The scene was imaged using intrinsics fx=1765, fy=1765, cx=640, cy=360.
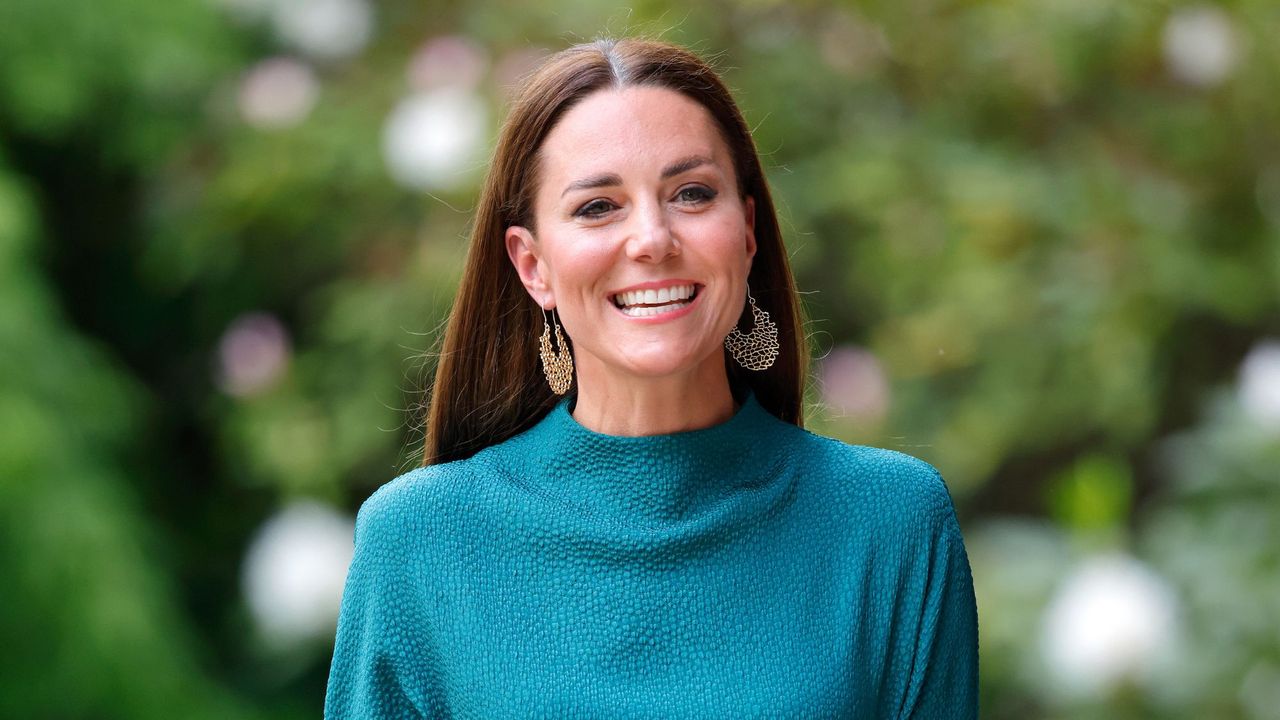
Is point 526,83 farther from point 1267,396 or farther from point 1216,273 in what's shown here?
point 1216,273

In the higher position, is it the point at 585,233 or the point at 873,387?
the point at 585,233

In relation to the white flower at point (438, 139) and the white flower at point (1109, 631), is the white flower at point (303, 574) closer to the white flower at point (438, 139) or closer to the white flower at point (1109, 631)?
the white flower at point (438, 139)

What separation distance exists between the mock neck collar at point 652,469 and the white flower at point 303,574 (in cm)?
265

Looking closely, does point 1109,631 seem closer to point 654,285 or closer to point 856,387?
point 856,387

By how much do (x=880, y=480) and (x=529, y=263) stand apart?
523mm

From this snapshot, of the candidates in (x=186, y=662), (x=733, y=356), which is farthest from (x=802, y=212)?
→ (x=733, y=356)

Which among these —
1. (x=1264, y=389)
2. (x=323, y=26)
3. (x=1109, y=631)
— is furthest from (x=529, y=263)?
(x=323, y=26)

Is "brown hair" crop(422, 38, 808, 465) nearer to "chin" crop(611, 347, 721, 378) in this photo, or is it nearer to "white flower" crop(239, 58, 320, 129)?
"chin" crop(611, 347, 721, 378)

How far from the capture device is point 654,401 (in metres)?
2.21

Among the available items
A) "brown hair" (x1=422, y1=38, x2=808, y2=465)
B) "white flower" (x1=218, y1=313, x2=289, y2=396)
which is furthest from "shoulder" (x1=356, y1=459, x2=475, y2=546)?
"white flower" (x1=218, y1=313, x2=289, y2=396)

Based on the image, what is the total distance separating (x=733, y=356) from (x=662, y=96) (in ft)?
1.28

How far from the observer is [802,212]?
15.4 feet

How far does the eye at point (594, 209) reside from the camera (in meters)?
2.11

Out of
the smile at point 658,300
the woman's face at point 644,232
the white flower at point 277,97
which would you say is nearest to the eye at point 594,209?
the woman's face at point 644,232
